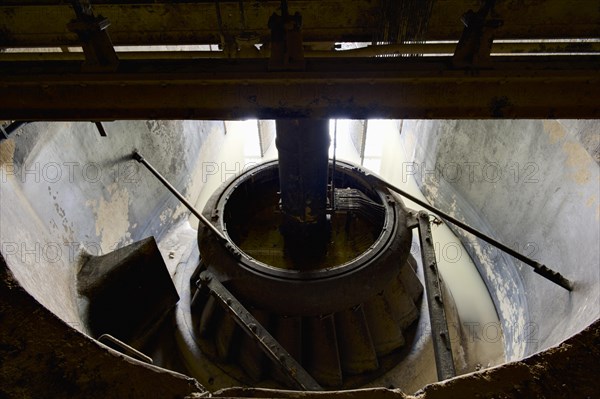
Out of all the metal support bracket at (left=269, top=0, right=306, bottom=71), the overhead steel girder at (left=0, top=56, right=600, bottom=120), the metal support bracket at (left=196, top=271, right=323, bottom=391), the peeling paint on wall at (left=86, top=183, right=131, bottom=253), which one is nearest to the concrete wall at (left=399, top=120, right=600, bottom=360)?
the overhead steel girder at (left=0, top=56, right=600, bottom=120)

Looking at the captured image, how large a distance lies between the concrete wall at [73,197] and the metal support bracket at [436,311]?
270 cm

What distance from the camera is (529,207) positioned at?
14.1 ft

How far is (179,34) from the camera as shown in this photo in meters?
2.61

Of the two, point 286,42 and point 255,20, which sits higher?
point 255,20

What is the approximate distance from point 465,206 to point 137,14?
187 inches

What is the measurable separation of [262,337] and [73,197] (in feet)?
7.84

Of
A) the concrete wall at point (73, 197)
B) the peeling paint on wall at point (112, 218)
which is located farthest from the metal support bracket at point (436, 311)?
the peeling paint on wall at point (112, 218)

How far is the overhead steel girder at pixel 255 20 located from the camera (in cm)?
236

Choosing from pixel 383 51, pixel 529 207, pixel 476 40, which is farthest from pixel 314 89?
pixel 529 207

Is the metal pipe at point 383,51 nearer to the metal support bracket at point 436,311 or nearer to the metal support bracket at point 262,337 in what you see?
the metal support bracket at point 436,311

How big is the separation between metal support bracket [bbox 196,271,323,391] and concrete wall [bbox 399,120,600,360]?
6.02 ft

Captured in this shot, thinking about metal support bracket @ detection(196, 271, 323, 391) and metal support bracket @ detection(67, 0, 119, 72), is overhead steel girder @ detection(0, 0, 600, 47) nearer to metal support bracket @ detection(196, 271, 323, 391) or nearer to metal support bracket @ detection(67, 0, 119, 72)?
metal support bracket @ detection(67, 0, 119, 72)

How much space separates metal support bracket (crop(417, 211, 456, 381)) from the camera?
2.95m

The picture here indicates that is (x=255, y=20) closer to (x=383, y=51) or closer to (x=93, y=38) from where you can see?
(x=383, y=51)
